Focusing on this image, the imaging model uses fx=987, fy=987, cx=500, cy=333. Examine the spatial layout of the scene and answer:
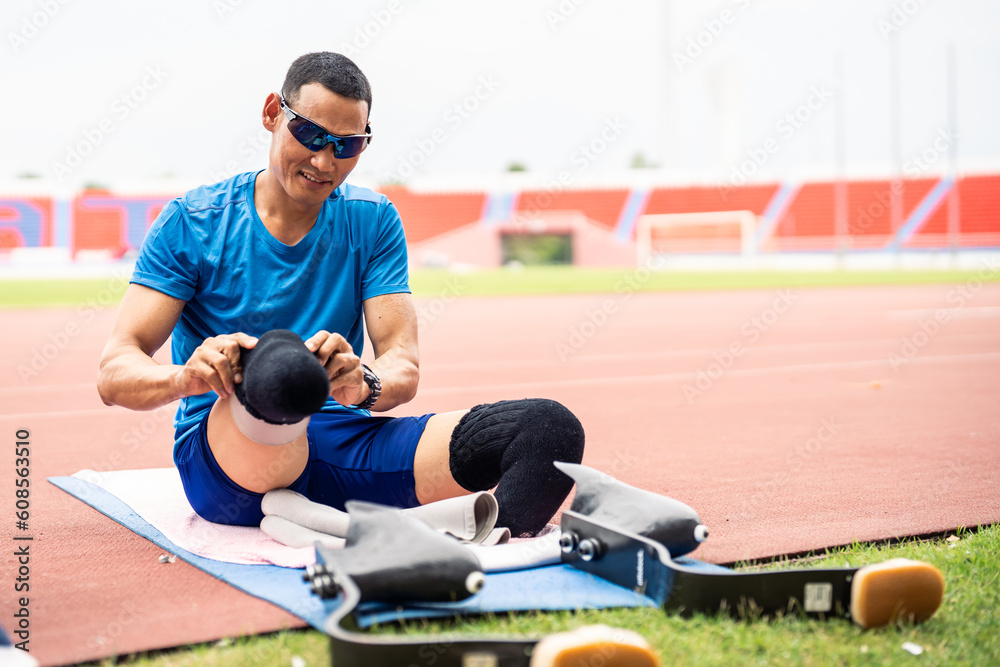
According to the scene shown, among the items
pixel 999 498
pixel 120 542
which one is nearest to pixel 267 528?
pixel 120 542

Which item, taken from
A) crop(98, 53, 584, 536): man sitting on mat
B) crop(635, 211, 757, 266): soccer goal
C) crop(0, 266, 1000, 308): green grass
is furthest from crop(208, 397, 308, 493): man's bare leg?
crop(635, 211, 757, 266): soccer goal

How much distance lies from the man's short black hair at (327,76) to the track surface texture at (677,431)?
1.55m

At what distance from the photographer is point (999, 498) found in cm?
399

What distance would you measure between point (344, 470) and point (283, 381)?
0.85 m

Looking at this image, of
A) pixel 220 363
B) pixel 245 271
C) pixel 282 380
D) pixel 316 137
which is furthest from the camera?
pixel 245 271

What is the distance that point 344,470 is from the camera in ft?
10.8

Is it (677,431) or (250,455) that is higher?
(250,455)

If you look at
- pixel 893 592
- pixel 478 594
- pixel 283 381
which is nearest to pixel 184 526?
pixel 283 381

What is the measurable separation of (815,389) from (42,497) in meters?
5.52

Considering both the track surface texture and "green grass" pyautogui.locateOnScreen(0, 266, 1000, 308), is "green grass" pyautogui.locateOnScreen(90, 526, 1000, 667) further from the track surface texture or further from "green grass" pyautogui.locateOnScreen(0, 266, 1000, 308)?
"green grass" pyautogui.locateOnScreen(0, 266, 1000, 308)

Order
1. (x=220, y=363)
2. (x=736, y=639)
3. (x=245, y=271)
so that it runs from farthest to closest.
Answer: (x=245, y=271) < (x=220, y=363) < (x=736, y=639)

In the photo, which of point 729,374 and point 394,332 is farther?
point 729,374

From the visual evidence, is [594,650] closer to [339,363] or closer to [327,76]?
[339,363]

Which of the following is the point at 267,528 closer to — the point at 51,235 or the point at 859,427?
the point at 859,427
